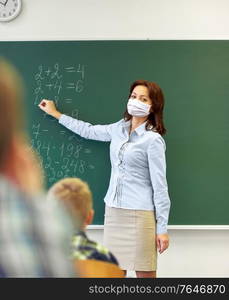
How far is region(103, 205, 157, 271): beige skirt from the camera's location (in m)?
2.03

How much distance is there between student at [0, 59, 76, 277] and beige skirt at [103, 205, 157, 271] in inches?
51.8

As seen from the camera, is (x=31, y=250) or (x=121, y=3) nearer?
(x=31, y=250)

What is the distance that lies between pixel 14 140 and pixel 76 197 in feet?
0.78

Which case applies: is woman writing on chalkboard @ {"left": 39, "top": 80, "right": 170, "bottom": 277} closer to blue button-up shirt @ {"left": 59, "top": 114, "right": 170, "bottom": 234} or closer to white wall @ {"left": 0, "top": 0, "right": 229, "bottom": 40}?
blue button-up shirt @ {"left": 59, "top": 114, "right": 170, "bottom": 234}

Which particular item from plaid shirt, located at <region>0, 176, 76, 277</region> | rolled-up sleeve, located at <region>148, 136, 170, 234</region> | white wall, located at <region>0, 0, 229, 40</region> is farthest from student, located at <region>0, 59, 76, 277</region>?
white wall, located at <region>0, 0, 229, 40</region>

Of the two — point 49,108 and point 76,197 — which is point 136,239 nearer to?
point 49,108

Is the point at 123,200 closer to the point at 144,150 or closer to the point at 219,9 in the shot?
the point at 144,150

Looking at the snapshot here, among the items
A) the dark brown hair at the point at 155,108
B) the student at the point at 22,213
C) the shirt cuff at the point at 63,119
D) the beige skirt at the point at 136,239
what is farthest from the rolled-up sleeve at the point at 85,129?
the student at the point at 22,213

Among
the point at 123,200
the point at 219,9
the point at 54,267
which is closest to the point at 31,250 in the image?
the point at 54,267

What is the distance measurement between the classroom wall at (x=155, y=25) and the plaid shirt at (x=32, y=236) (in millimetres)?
1967

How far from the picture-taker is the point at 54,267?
0.73 meters

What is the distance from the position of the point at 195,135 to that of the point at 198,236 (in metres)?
0.76

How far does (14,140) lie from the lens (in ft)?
2.11

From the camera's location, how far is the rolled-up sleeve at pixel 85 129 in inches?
97.0
